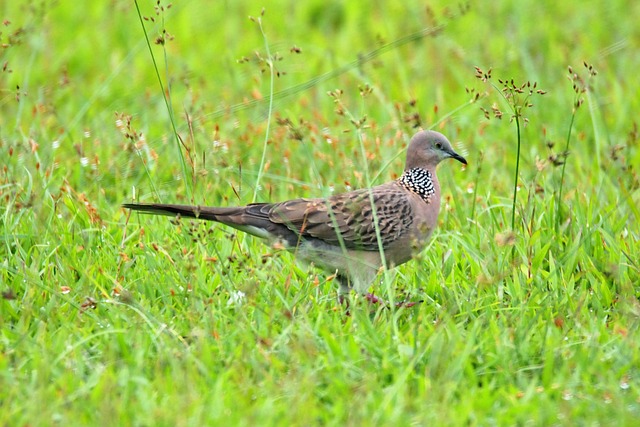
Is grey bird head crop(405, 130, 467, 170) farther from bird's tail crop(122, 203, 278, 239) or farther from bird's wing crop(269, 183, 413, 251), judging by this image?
bird's tail crop(122, 203, 278, 239)

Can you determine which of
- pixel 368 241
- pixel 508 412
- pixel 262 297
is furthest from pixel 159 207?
pixel 508 412

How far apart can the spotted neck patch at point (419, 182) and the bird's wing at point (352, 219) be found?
182 mm

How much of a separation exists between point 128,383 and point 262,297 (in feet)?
3.42

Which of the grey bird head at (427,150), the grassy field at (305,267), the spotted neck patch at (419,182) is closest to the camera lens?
the grassy field at (305,267)

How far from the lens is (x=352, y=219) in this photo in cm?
590

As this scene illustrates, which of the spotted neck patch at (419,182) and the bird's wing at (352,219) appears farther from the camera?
the spotted neck patch at (419,182)

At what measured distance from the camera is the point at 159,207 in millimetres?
5520

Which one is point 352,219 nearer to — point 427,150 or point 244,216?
point 244,216

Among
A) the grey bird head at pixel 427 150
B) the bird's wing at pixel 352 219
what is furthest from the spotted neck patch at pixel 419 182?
the bird's wing at pixel 352 219

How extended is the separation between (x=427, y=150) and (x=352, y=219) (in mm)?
711

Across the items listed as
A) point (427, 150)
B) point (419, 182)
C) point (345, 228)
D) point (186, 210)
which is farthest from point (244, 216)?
point (427, 150)

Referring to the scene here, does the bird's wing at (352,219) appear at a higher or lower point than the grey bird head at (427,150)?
lower

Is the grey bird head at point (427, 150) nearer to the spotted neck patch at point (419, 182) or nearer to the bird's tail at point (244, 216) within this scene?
the spotted neck patch at point (419, 182)

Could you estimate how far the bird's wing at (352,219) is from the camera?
5.84 metres
